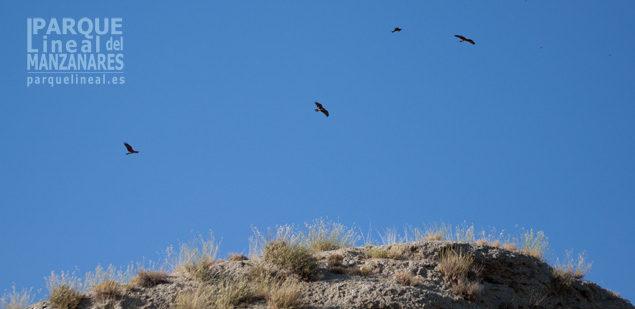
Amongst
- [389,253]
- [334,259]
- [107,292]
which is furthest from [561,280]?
[107,292]

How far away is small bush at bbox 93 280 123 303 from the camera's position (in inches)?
468

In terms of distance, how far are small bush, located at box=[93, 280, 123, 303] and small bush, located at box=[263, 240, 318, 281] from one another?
328 cm

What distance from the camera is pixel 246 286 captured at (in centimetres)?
1193

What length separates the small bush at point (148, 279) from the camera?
1238 centimetres

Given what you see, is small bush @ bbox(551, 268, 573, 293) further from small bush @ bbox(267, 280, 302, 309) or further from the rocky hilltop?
small bush @ bbox(267, 280, 302, 309)

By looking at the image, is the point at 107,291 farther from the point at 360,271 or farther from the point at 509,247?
the point at 509,247

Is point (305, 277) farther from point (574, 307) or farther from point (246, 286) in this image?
point (574, 307)

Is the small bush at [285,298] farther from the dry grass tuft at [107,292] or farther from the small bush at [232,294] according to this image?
the dry grass tuft at [107,292]

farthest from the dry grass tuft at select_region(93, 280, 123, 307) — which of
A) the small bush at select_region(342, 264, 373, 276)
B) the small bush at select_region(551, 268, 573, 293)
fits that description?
the small bush at select_region(551, 268, 573, 293)

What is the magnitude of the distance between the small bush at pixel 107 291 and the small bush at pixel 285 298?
3323mm

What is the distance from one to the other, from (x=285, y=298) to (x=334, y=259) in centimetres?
262

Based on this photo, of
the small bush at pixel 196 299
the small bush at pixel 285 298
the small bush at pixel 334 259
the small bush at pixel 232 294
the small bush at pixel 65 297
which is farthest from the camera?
the small bush at pixel 334 259

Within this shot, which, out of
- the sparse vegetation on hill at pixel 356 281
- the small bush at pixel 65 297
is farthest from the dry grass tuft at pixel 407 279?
the small bush at pixel 65 297

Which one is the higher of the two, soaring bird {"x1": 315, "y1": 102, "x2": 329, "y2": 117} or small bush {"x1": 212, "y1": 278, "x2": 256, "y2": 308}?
soaring bird {"x1": 315, "y1": 102, "x2": 329, "y2": 117}
